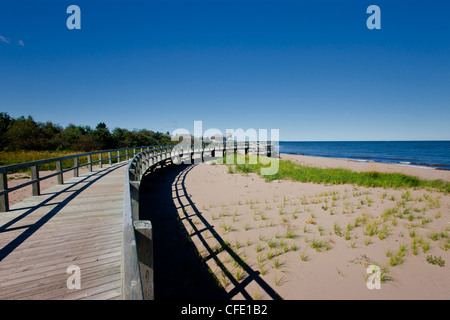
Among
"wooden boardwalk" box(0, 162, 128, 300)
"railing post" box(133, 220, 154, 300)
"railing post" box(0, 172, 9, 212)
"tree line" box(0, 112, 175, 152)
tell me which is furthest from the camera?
"tree line" box(0, 112, 175, 152)

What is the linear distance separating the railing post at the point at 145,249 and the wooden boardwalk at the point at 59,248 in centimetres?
51

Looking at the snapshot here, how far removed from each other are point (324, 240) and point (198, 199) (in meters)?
6.00

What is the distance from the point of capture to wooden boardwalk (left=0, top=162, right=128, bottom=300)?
7.86 ft

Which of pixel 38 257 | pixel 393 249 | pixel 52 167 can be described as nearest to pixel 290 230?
pixel 393 249

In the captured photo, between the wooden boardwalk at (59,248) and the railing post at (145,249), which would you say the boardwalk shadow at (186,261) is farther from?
the railing post at (145,249)

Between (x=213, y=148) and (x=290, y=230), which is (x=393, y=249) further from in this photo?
(x=213, y=148)

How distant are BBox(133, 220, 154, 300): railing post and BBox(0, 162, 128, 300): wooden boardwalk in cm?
51

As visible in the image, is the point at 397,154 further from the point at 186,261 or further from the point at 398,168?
the point at 186,261

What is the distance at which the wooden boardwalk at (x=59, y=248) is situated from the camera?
239 cm

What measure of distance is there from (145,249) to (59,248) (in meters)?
2.35

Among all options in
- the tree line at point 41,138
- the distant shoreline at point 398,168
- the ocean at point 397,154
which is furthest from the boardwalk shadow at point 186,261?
the tree line at point 41,138

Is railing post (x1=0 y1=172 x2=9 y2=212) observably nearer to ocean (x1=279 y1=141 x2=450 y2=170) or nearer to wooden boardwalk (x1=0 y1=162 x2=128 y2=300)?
wooden boardwalk (x1=0 y1=162 x2=128 y2=300)

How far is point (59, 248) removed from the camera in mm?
3250

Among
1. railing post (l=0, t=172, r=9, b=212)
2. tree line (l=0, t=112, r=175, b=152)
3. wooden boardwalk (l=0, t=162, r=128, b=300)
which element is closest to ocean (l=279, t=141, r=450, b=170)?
wooden boardwalk (l=0, t=162, r=128, b=300)
